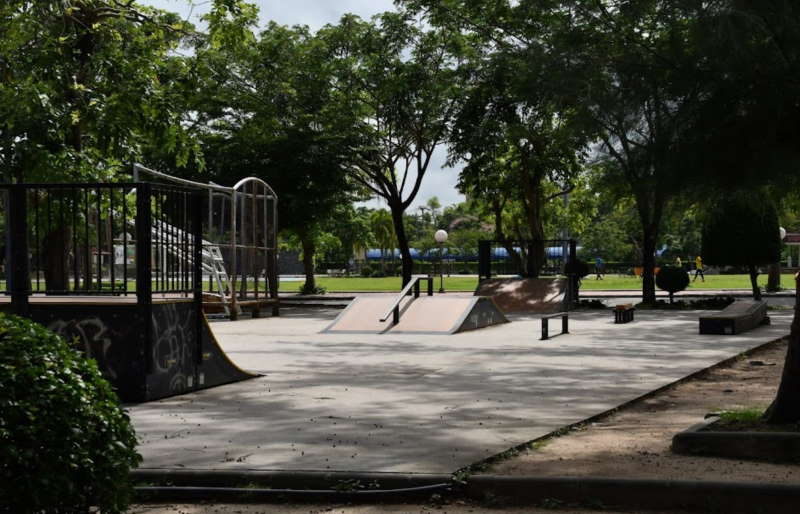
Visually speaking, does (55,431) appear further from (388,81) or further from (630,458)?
(388,81)

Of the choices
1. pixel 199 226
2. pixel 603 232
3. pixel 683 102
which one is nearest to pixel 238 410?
pixel 199 226

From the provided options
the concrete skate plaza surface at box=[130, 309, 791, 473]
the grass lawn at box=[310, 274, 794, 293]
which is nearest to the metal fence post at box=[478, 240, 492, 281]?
the concrete skate plaza surface at box=[130, 309, 791, 473]

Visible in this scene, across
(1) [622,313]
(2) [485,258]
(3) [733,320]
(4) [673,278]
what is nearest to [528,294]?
(2) [485,258]

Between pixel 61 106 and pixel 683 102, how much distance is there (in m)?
14.0

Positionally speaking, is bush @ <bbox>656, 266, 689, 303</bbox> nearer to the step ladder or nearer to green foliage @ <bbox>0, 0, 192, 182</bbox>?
the step ladder

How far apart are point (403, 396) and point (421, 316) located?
34.0 feet

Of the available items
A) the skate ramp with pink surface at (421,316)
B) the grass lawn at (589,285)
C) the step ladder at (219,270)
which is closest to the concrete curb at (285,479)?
the skate ramp with pink surface at (421,316)

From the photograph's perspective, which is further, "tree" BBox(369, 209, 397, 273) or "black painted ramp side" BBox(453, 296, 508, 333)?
"tree" BBox(369, 209, 397, 273)

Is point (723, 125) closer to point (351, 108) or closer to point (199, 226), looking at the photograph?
point (199, 226)

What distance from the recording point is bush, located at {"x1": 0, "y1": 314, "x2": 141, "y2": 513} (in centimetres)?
411

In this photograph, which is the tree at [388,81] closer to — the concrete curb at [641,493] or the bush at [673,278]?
the bush at [673,278]

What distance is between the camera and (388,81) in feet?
97.3

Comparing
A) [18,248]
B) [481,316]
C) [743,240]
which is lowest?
[481,316]

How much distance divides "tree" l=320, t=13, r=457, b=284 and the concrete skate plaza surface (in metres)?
12.2
